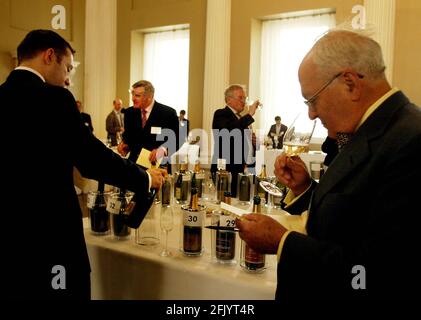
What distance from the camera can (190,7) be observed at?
32.3ft

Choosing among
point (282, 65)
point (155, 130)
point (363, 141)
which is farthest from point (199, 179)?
point (282, 65)

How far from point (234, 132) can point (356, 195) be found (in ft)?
12.2

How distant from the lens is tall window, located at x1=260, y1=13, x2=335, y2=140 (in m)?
9.05

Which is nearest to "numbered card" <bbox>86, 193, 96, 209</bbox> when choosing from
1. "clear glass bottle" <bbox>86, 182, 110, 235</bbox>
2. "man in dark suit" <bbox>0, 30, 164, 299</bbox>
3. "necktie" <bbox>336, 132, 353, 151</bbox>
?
"clear glass bottle" <bbox>86, 182, 110, 235</bbox>

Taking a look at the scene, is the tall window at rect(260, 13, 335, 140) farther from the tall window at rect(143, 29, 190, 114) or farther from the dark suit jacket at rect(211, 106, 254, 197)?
the dark suit jacket at rect(211, 106, 254, 197)

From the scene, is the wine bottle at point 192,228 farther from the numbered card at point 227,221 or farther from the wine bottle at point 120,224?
the wine bottle at point 120,224

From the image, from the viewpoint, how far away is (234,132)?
4719 millimetres

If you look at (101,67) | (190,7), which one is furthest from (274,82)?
(101,67)

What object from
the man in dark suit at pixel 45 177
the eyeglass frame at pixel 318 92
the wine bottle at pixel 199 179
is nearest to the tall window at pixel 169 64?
the wine bottle at pixel 199 179

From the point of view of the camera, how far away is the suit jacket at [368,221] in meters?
0.94

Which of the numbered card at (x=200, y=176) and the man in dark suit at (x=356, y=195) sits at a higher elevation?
the man in dark suit at (x=356, y=195)

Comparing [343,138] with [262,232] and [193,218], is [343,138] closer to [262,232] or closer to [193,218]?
[262,232]

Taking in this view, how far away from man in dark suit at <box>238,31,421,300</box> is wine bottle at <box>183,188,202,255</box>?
43cm
